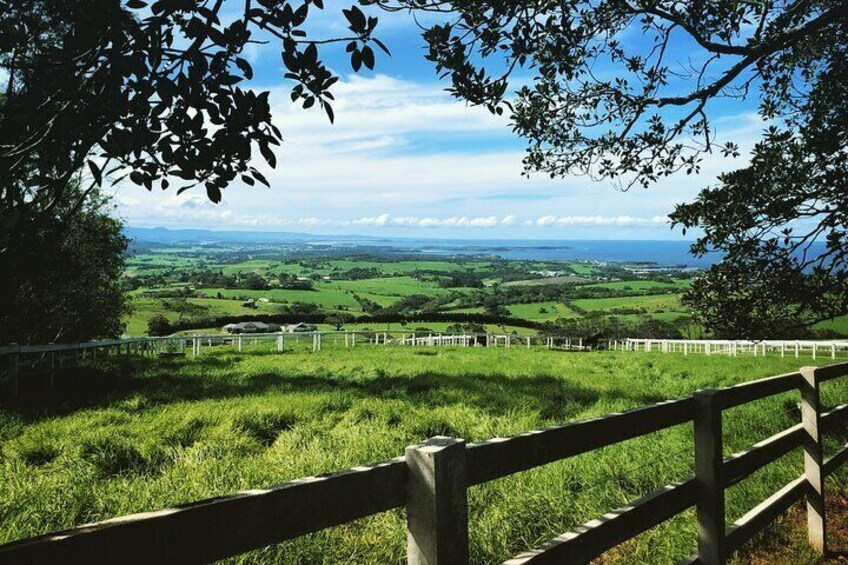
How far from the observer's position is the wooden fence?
1.63 metres

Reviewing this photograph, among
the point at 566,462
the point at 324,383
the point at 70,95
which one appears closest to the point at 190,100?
the point at 70,95

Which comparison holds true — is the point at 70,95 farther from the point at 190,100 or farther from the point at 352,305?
the point at 352,305

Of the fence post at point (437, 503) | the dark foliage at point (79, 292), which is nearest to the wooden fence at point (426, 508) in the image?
the fence post at point (437, 503)

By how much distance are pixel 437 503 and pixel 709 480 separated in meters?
2.82

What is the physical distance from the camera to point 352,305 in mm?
89938

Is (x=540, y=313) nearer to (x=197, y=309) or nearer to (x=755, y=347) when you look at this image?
(x=197, y=309)

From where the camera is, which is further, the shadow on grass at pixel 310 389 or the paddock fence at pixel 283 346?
the paddock fence at pixel 283 346

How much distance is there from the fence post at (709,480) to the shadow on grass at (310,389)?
5.39 m

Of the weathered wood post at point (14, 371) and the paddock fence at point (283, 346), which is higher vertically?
the weathered wood post at point (14, 371)

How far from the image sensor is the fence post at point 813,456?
5.49 meters

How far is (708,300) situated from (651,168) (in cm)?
217

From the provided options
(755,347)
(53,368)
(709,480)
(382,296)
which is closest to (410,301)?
(382,296)

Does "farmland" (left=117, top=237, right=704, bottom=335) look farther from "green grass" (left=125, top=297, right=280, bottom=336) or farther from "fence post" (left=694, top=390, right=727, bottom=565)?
"fence post" (left=694, top=390, right=727, bottom=565)

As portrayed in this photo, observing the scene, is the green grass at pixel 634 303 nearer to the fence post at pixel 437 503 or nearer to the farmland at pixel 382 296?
the farmland at pixel 382 296
